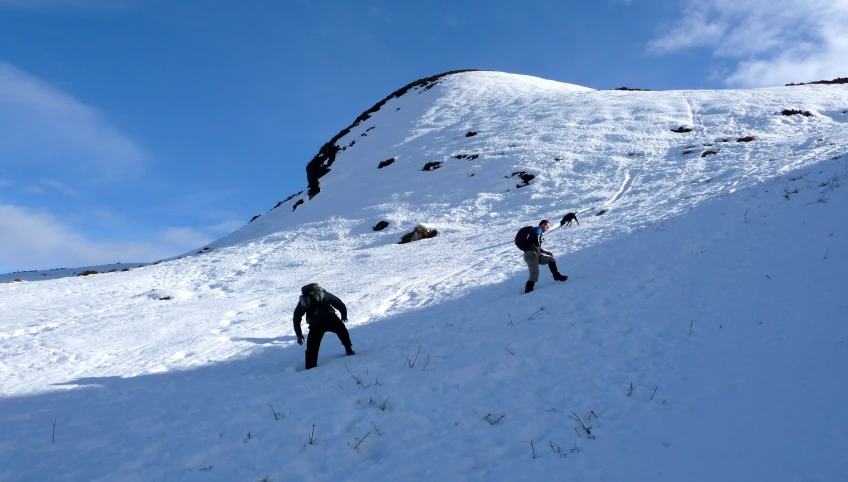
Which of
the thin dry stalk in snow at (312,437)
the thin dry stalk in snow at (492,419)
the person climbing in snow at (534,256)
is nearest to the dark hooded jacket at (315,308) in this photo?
the thin dry stalk in snow at (312,437)

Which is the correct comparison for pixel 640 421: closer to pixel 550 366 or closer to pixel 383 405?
pixel 550 366

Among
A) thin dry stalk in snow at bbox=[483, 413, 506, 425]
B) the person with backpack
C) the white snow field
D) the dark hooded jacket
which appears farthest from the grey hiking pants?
thin dry stalk in snow at bbox=[483, 413, 506, 425]

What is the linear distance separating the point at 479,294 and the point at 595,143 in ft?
82.9

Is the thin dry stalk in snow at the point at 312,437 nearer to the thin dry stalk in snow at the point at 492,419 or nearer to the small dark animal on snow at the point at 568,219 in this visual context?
the thin dry stalk in snow at the point at 492,419

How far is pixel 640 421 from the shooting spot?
209 inches

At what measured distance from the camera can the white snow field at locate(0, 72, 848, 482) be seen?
5086mm

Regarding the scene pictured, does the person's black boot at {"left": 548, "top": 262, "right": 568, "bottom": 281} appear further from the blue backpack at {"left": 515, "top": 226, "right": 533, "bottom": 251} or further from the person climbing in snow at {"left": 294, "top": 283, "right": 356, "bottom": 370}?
the person climbing in snow at {"left": 294, "top": 283, "right": 356, "bottom": 370}

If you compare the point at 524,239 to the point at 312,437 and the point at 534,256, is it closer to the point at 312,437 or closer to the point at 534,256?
the point at 534,256

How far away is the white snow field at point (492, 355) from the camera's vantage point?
509 centimetres

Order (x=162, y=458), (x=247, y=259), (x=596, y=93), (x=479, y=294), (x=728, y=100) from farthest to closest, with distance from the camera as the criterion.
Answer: (x=596, y=93), (x=728, y=100), (x=247, y=259), (x=479, y=294), (x=162, y=458)

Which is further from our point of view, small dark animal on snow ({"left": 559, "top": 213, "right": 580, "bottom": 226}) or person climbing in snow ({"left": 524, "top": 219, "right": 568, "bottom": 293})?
small dark animal on snow ({"left": 559, "top": 213, "right": 580, "bottom": 226})

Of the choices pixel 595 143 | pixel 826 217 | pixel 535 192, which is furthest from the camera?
pixel 595 143

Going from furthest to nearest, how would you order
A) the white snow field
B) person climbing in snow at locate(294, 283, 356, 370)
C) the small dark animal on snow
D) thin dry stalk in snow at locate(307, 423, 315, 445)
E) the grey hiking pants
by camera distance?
the small dark animal on snow < the grey hiking pants < person climbing in snow at locate(294, 283, 356, 370) < thin dry stalk in snow at locate(307, 423, 315, 445) < the white snow field

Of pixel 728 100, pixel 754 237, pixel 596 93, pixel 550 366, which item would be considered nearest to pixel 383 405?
pixel 550 366
